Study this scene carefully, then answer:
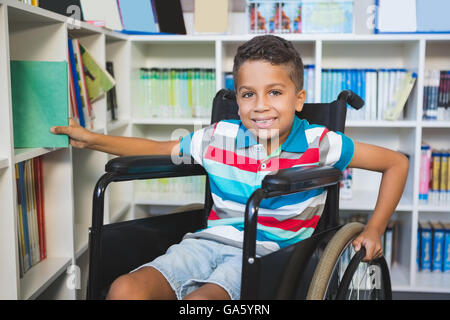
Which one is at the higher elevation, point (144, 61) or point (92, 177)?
point (144, 61)

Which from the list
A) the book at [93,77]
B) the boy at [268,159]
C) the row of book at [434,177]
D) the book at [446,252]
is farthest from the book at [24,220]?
the book at [446,252]

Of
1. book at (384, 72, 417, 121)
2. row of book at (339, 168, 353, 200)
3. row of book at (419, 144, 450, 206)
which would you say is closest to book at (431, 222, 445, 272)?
row of book at (419, 144, 450, 206)

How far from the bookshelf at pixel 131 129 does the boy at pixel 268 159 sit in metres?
0.33

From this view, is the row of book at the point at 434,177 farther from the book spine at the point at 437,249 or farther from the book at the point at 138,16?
the book at the point at 138,16

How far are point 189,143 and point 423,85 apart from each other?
4.21 ft

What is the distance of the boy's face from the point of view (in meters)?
1.24

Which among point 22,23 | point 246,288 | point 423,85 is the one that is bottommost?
point 246,288

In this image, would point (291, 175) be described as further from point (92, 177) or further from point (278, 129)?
point (92, 177)

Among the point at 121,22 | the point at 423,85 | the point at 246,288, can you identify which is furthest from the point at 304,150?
the point at 121,22

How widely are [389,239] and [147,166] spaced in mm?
1587

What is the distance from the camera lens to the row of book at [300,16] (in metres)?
2.25

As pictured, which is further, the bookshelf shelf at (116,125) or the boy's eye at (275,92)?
the bookshelf shelf at (116,125)

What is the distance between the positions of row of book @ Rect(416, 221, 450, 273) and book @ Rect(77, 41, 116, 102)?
Result: 1546 mm

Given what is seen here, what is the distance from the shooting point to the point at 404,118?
7.73 ft
